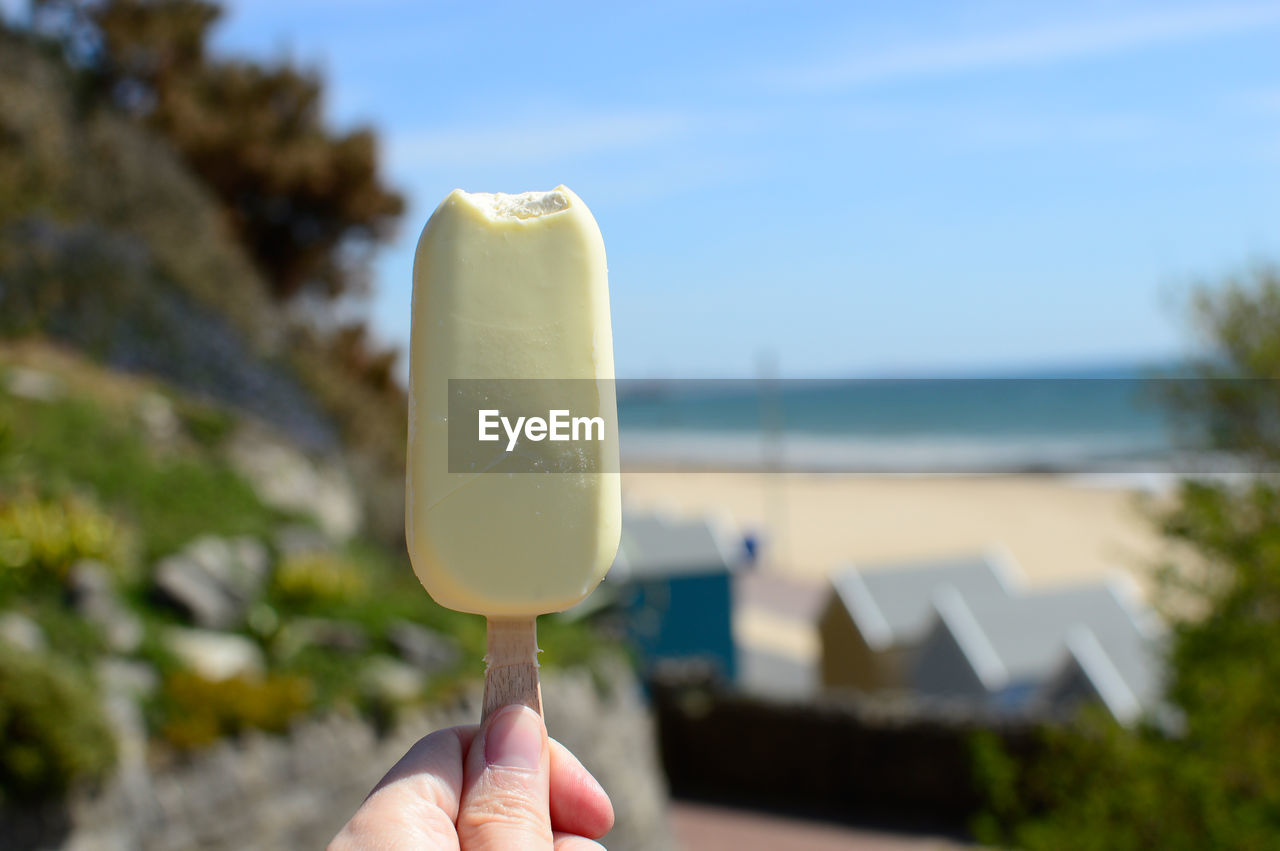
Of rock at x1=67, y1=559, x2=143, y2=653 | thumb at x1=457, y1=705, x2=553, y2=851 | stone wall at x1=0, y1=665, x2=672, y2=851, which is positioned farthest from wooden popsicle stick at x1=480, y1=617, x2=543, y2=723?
rock at x1=67, y1=559, x2=143, y2=653

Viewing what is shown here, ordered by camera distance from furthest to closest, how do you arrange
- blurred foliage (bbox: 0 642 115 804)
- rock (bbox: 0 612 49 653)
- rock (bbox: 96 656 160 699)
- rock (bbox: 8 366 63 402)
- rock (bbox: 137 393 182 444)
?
1. rock (bbox: 137 393 182 444)
2. rock (bbox: 8 366 63 402)
3. rock (bbox: 96 656 160 699)
4. rock (bbox: 0 612 49 653)
5. blurred foliage (bbox: 0 642 115 804)

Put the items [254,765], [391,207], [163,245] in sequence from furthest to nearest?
[391,207] → [163,245] → [254,765]

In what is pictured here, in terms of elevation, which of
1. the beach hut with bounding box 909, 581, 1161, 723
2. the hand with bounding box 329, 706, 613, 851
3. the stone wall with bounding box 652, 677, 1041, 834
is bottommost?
the stone wall with bounding box 652, 677, 1041, 834

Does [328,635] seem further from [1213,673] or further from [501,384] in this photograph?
[501,384]

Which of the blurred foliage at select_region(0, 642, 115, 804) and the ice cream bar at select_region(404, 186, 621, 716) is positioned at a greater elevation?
the ice cream bar at select_region(404, 186, 621, 716)

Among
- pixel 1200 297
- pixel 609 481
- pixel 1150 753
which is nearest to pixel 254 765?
pixel 1150 753

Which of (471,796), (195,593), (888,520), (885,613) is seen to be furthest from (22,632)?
(888,520)

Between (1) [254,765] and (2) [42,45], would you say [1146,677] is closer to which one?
(1) [254,765]

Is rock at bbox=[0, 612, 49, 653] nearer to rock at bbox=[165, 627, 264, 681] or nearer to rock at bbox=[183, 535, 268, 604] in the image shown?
rock at bbox=[165, 627, 264, 681]

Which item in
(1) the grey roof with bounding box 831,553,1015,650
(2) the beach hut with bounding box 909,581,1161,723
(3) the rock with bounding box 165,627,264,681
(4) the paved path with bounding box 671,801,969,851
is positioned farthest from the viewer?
(1) the grey roof with bounding box 831,553,1015,650
